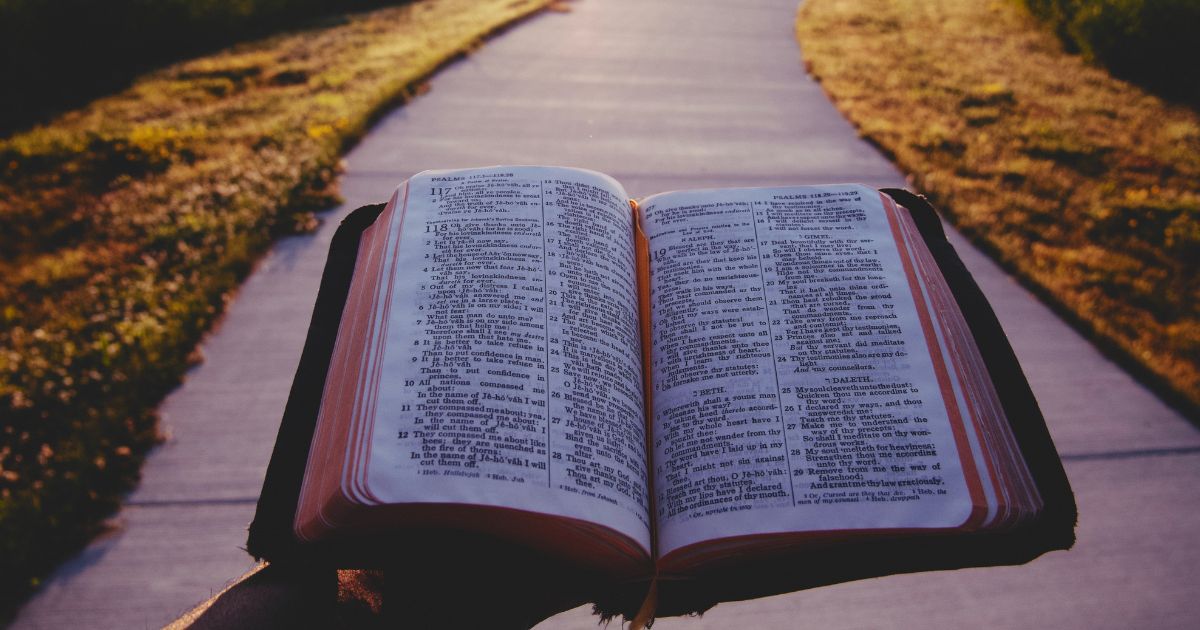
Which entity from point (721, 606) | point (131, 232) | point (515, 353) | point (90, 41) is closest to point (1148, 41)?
point (721, 606)

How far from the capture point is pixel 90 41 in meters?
3.85

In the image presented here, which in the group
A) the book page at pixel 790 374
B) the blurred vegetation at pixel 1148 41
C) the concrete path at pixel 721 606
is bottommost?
the concrete path at pixel 721 606

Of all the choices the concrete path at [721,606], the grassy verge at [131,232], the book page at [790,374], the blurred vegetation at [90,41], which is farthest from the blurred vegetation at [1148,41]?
the blurred vegetation at [90,41]

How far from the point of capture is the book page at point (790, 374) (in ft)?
2.24

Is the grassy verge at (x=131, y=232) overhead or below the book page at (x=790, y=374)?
below

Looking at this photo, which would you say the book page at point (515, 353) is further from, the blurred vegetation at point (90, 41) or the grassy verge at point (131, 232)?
the blurred vegetation at point (90, 41)

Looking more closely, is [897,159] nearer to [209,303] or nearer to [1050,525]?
[1050,525]

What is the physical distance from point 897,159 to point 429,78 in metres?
2.18

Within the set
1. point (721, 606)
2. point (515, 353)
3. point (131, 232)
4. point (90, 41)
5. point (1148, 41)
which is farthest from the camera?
point (90, 41)

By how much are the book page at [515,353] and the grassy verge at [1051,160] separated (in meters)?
1.64

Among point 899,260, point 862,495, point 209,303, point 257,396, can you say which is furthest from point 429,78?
point 862,495

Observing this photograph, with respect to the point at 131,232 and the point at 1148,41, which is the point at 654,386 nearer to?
the point at 131,232

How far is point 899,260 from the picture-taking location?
2.86 ft

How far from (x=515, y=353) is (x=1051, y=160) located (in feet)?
9.10
